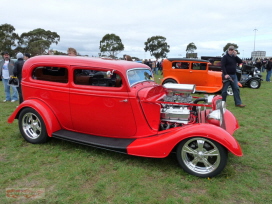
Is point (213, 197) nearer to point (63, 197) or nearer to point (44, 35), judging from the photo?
point (63, 197)

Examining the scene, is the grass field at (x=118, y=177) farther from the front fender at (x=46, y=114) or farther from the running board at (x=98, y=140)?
the front fender at (x=46, y=114)

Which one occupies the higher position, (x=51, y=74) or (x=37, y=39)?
(x=37, y=39)

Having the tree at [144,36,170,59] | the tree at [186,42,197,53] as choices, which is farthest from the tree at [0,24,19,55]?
the tree at [186,42,197,53]

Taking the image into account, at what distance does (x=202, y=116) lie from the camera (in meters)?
4.13

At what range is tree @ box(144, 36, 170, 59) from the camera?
6625 centimetres

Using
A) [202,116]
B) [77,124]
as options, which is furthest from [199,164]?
[77,124]

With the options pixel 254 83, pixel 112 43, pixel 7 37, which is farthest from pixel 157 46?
pixel 254 83

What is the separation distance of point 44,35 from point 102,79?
5499 cm

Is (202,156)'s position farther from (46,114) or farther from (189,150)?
(46,114)

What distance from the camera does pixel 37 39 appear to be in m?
50.0

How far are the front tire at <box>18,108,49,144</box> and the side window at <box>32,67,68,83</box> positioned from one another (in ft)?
2.35

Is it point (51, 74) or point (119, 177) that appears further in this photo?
point (51, 74)

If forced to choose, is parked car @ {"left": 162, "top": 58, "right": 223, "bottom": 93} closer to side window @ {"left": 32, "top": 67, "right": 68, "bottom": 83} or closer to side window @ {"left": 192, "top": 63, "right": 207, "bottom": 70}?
side window @ {"left": 192, "top": 63, "right": 207, "bottom": 70}

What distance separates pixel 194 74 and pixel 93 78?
7.84 metres
